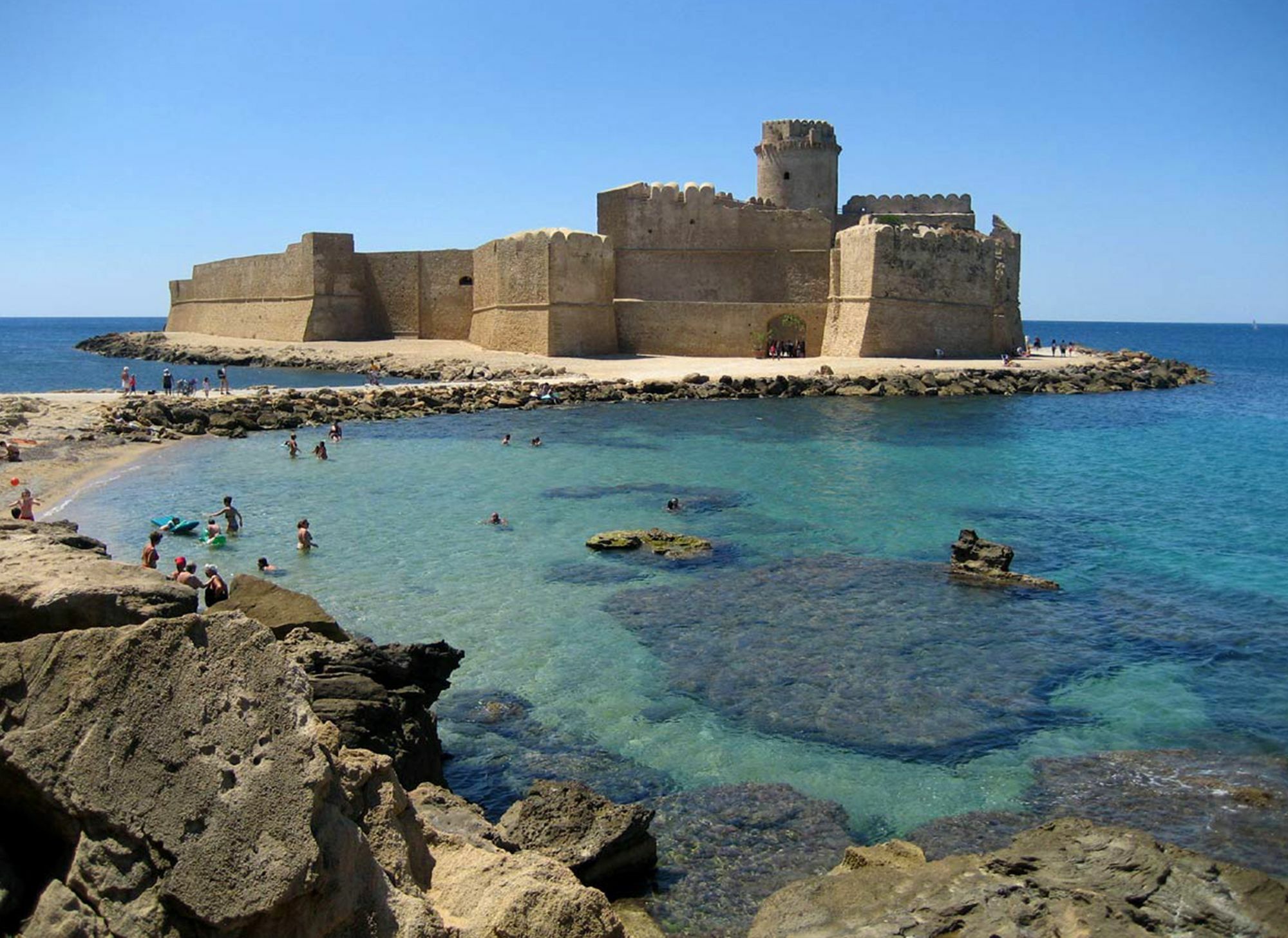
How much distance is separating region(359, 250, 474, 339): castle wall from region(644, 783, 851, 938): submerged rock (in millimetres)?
31743

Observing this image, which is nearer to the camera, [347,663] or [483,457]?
[347,663]

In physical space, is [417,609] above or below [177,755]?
below

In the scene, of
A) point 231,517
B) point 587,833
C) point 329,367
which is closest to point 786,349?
point 329,367

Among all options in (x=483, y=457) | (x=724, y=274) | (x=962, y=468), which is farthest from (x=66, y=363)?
(x=962, y=468)

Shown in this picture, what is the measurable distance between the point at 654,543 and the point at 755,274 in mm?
22367

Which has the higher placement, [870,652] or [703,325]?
[703,325]

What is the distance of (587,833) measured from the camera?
17.6 feet

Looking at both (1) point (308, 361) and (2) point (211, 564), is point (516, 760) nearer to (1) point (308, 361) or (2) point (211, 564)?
(2) point (211, 564)

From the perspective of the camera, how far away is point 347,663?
6.17 meters

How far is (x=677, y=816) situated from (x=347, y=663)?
6.95 feet

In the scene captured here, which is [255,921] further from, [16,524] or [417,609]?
[417,609]

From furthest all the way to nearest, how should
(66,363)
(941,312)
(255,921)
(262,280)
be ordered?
(66,363) → (262,280) → (941,312) → (255,921)

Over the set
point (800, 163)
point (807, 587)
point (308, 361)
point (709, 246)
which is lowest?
point (807, 587)

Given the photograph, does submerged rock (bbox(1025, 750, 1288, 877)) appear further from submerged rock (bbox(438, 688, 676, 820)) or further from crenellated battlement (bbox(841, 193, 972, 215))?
crenellated battlement (bbox(841, 193, 972, 215))
